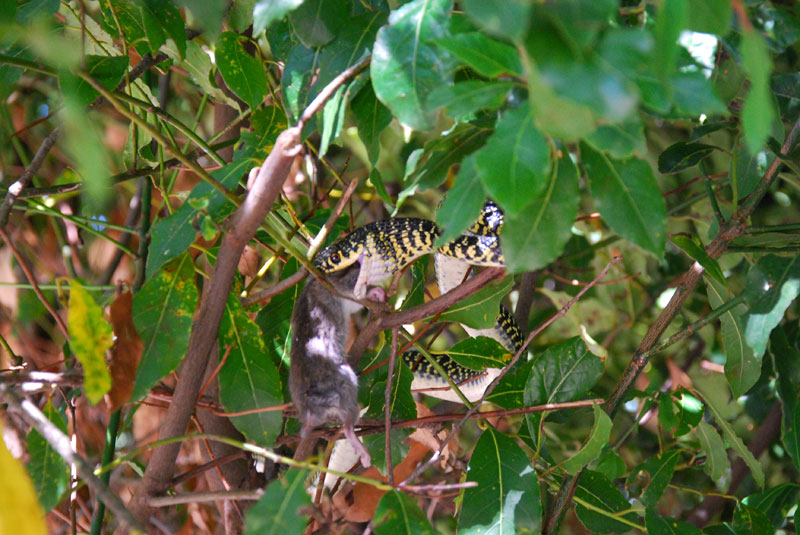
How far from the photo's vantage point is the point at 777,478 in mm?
2729

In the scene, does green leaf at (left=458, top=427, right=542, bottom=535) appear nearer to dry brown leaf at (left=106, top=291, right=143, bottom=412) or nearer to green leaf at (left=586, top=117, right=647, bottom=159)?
dry brown leaf at (left=106, top=291, right=143, bottom=412)

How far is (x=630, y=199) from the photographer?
3.27 ft

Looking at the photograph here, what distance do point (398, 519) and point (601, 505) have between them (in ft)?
1.90

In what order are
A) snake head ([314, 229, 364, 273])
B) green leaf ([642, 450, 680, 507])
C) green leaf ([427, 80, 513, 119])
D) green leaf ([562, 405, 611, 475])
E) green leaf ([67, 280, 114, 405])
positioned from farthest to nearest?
snake head ([314, 229, 364, 273])
green leaf ([642, 450, 680, 507])
green leaf ([562, 405, 611, 475])
green leaf ([67, 280, 114, 405])
green leaf ([427, 80, 513, 119])

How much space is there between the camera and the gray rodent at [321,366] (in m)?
1.58

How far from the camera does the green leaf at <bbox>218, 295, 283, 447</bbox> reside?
1.43 m

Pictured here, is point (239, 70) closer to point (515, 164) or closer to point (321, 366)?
point (321, 366)

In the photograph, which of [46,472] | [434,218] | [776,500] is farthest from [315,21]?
[776,500]

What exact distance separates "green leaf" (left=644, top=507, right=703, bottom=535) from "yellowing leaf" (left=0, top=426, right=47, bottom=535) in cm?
110

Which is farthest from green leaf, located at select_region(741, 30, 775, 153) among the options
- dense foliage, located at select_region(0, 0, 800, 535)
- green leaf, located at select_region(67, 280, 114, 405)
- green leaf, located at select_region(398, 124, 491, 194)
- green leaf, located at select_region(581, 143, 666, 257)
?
green leaf, located at select_region(67, 280, 114, 405)

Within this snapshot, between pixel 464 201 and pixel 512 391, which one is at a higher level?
pixel 464 201

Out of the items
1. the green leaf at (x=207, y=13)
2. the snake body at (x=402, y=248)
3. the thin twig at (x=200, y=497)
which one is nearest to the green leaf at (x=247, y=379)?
the thin twig at (x=200, y=497)

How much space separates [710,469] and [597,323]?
0.85 metres

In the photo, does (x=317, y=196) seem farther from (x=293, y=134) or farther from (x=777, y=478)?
(x=777, y=478)
